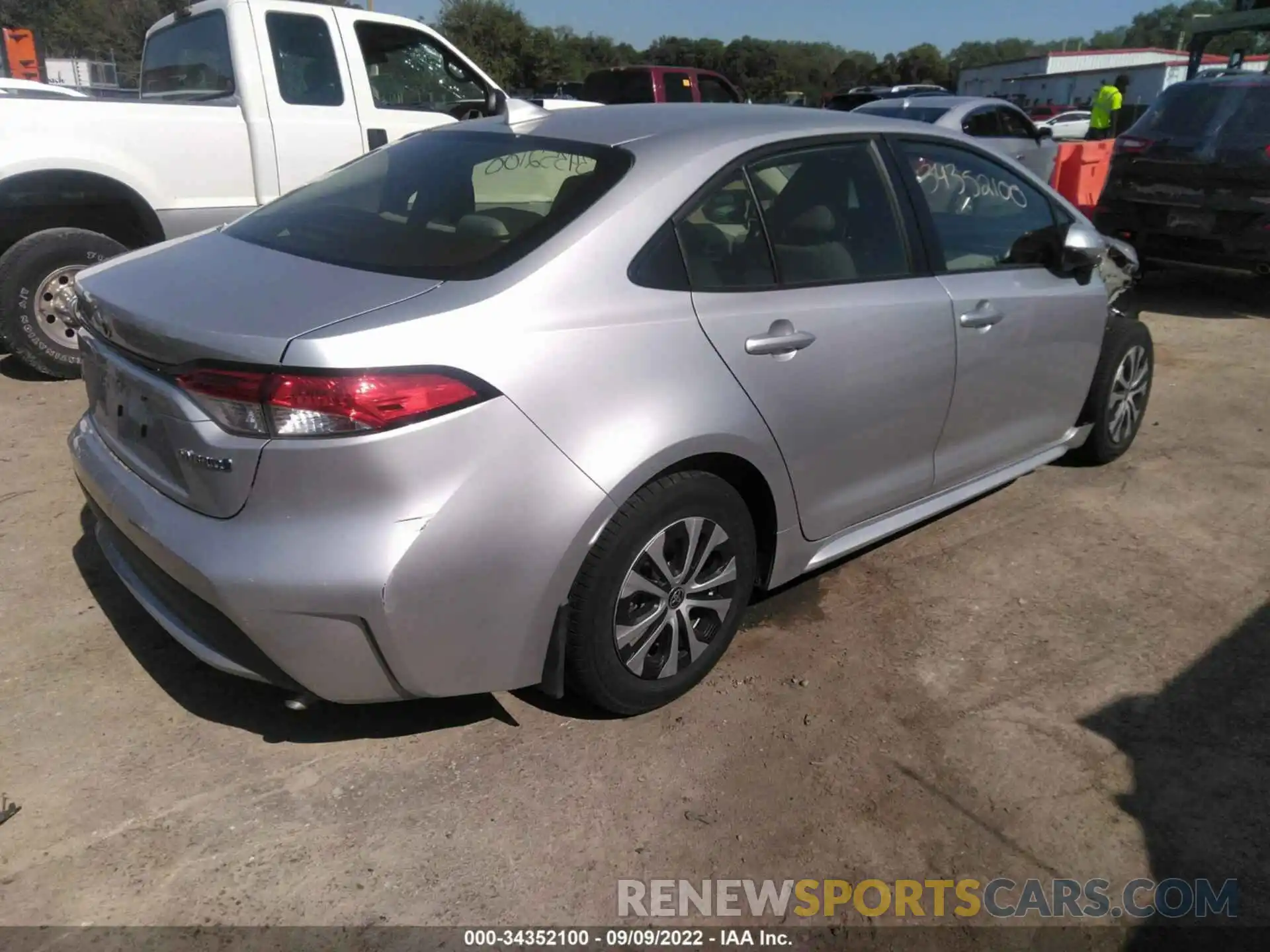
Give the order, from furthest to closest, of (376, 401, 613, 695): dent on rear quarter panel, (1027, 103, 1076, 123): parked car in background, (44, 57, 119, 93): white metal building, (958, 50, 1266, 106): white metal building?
(958, 50, 1266, 106): white metal building
(1027, 103, 1076, 123): parked car in background
(44, 57, 119, 93): white metal building
(376, 401, 613, 695): dent on rear quarter panel

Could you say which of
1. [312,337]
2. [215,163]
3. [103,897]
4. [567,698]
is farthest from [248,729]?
[215,163]

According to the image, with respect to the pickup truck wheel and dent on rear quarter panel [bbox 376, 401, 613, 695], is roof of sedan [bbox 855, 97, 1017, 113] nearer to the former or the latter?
the pickup truck wheel

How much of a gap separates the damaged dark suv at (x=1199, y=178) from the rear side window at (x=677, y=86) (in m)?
7.32

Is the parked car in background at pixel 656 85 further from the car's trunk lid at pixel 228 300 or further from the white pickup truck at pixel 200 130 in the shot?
the car's trunk lid at pixel 228 300

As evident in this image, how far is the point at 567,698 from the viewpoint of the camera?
3.00 m

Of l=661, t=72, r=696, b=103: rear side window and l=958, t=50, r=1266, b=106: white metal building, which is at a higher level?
l=958, t=50, r=1266, b=106: white metal building

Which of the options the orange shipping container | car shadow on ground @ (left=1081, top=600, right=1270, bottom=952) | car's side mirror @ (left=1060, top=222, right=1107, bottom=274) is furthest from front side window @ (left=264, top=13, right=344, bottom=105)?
the orange shipping container

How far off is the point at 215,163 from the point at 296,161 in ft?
1.60

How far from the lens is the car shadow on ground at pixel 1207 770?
246cm

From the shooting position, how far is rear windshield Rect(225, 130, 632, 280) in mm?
2635

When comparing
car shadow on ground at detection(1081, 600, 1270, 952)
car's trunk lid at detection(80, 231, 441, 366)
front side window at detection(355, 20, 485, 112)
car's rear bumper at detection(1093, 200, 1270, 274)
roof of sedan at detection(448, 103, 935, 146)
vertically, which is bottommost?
car shadow on ground at detection(1081, 600, 1270, 952)

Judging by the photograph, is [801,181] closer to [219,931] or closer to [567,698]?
[567,698]

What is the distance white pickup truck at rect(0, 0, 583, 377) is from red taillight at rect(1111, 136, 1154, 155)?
527cm

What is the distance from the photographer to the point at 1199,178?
300 inches
